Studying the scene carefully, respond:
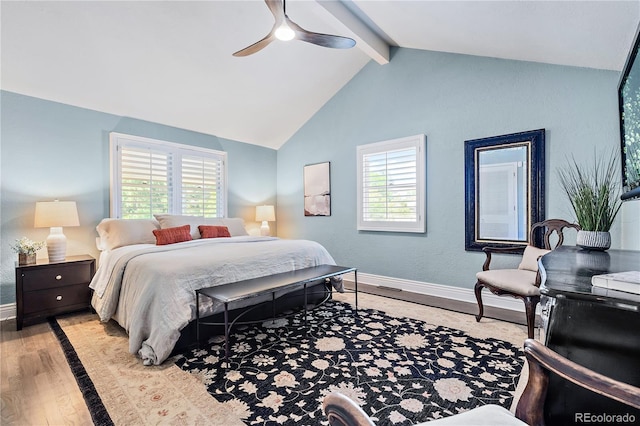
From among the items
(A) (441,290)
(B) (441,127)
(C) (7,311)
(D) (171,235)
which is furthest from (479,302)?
(C) (7,311)

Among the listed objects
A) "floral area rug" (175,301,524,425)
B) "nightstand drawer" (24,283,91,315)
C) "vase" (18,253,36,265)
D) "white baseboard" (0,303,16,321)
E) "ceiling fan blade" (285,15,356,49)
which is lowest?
"floral area rug" (175,301,524,425)

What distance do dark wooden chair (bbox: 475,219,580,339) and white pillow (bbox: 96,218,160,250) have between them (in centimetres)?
372

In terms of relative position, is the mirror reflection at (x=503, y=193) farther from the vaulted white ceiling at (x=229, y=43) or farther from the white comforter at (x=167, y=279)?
the white comforter at (x=167, y=279)

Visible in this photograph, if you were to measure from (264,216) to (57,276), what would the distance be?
9.59 feet

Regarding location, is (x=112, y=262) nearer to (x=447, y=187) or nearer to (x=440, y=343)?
(x=440, y=343)

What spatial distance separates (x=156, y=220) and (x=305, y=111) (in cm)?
291

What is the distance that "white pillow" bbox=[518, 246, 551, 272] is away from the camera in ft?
9.29

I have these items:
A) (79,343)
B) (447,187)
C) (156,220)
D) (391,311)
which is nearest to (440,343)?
(391,311)

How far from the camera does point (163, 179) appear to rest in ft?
14.4

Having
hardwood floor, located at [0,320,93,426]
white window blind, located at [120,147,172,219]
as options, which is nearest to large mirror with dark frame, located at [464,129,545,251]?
hardwood floor, located at [0,320,93,426]

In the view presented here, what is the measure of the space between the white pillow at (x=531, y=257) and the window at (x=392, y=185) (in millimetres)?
1202

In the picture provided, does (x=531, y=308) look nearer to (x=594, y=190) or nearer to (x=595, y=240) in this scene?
(x=595, y=240)

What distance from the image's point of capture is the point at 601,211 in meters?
1.91

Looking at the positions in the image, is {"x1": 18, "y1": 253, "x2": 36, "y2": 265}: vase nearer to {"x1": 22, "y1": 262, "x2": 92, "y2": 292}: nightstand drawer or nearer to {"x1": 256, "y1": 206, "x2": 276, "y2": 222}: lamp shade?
{"x1": 22, "y1": 262, "x2": 92, "y2": 292}: nightstand drawer
